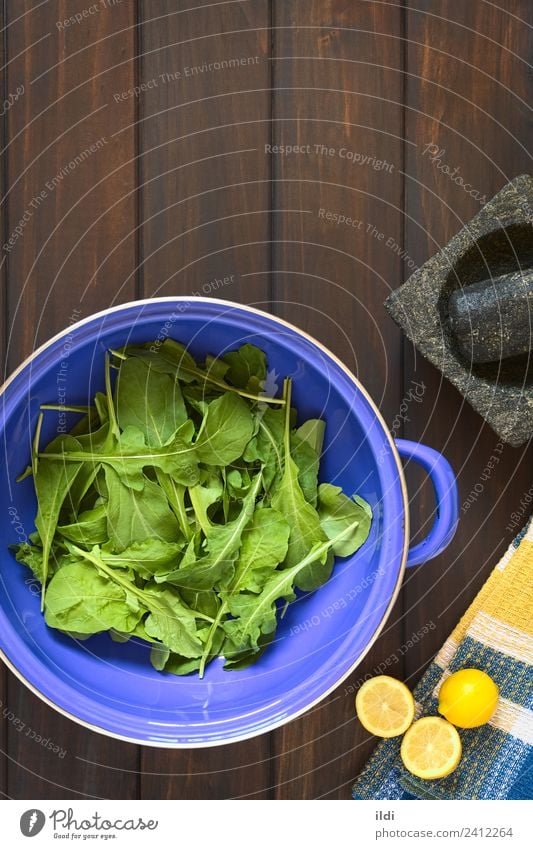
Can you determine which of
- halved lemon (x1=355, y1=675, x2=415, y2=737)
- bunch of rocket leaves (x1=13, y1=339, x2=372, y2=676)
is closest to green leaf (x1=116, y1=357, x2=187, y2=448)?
bunch of rocket leaves (x1=13, y1=339, x2=372, y2=676)

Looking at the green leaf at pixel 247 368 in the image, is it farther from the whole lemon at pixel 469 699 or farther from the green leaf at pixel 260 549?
Answer: the whole lemon at pixel 469 699

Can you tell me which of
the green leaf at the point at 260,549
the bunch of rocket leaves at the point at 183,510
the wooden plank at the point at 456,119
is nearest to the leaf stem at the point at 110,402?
the bunch of rocket leaves at the point at 183,510

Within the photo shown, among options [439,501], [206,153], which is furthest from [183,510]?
[206,153]

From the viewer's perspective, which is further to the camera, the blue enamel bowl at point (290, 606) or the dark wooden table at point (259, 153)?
the dark wooden table at point (259, 153)

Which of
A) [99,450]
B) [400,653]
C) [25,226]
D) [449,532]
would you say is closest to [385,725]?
[400,653]

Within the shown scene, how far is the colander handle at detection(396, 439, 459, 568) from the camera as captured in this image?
1.74 feet

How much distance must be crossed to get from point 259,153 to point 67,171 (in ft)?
0.49

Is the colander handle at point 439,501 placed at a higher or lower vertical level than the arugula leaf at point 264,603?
higher

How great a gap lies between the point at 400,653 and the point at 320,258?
0.32m

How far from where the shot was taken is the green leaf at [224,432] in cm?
53

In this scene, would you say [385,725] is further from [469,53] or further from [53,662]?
[469,53]

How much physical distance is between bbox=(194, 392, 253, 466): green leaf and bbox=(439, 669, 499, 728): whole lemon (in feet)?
0.82

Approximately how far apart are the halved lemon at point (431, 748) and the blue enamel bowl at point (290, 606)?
0.44ft

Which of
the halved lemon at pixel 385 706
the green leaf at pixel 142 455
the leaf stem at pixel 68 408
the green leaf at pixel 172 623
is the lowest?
the halved lemon at pixel 385 706
